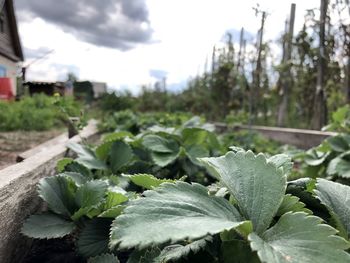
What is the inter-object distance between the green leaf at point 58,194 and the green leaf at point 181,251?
0.49 m

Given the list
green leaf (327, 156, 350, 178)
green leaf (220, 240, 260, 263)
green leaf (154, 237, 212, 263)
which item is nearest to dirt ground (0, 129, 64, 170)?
green leaf (154, 237, 212, 263)

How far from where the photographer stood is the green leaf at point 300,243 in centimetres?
68

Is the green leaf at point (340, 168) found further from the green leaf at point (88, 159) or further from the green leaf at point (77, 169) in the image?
the green leaf at point (77, 169)

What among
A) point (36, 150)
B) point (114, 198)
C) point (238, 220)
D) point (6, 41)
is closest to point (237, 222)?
point (238, 220)

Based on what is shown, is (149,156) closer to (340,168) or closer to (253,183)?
(340,168)

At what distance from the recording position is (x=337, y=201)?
0.92m

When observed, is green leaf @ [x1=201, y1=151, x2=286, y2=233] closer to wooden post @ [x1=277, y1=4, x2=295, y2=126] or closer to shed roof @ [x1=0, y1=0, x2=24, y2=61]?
shed roof @ [x1=0, y1=0, x2=24, y2=61]

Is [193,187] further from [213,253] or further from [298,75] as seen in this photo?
Answer: [298,75]

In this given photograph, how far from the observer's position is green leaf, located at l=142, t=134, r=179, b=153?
2041 millimetres

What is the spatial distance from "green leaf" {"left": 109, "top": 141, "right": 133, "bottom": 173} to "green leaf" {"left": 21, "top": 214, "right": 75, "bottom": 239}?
602 mm

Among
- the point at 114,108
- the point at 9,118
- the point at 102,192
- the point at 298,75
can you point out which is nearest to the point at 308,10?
the point at 298,75

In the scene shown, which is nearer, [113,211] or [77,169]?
[113,211]

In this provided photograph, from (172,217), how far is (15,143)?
8.10ft

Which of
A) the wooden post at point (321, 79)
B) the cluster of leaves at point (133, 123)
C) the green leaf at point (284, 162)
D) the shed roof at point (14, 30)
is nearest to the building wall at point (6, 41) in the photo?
the shed roof at point (14, 30)
